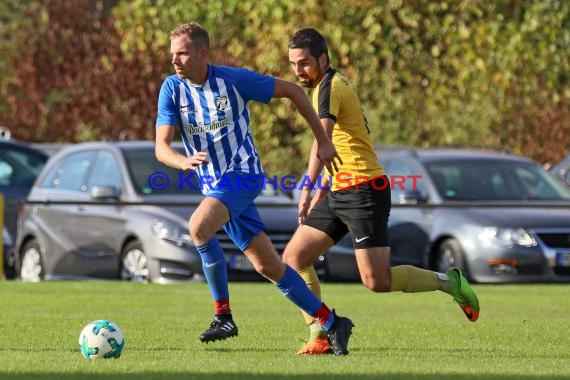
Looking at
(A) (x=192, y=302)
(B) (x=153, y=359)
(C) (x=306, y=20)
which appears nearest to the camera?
(B) (x=153, y=359)

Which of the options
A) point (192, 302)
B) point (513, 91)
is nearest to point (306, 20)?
point (513, 91)

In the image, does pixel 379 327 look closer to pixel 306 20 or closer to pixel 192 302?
pixel 192 302

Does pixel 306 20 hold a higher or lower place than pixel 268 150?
higher

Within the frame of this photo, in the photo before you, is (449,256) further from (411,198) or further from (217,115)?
(217,115)

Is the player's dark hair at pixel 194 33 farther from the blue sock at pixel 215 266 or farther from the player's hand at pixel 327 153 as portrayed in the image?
the blue sock at pixel 215 266

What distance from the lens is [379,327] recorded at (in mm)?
13039

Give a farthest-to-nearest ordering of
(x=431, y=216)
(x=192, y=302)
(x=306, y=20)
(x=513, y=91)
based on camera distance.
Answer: (x=513, y=91) < (x=306, y=20) < (x=431, y=216) < (x=192, y=302)

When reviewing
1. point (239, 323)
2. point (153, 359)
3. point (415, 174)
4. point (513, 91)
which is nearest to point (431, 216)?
point (415, 174)

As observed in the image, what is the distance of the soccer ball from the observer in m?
9.88

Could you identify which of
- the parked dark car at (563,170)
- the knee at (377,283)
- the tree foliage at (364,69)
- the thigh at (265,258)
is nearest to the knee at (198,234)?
the thigh at (265,258)

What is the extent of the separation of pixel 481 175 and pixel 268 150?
14.8 metres

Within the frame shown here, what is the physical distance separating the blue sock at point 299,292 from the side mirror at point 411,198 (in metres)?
9.14

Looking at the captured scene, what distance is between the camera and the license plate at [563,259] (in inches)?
738

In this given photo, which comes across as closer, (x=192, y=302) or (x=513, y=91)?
(x=192, y=302)
